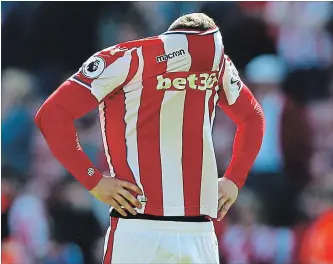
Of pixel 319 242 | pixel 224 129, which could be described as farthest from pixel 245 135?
pixel 319 242

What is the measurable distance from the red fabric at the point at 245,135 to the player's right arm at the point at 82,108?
0.54 m

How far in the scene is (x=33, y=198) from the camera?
5660 millimetres

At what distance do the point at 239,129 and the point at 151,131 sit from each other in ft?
1.77

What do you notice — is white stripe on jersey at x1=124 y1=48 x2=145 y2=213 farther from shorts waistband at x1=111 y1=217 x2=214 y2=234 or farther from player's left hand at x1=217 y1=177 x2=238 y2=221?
player's left hand at x1=217 y1=177 x2=238 y2=221

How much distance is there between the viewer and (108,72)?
2.61 meters

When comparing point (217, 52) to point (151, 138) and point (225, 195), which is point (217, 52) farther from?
point (225, 195)

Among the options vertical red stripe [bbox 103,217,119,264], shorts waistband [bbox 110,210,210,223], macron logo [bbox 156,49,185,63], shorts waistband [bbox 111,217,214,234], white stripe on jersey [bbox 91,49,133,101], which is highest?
macron logo [bbox 156,49,185,63]

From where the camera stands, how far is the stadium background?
5.53 m

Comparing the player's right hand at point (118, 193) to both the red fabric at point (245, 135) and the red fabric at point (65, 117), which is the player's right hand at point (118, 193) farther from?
the red fabric at point (245, 135)

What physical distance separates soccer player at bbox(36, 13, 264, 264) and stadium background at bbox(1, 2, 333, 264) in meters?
2.81

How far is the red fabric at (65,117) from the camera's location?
2598mm

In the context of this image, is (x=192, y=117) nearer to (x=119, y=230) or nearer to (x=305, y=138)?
(x=119, y=230)

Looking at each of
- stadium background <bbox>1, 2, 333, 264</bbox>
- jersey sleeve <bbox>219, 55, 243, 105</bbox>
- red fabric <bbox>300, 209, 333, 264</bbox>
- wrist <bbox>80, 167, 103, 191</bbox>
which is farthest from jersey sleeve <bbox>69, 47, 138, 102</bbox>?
red fabric <bbox>300, 209, 333, 264</bbox>

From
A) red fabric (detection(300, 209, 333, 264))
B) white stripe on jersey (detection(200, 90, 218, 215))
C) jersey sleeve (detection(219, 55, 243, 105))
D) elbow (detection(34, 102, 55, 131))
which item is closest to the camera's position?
elbow (detection(34, 102, 55, 131))
